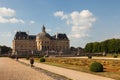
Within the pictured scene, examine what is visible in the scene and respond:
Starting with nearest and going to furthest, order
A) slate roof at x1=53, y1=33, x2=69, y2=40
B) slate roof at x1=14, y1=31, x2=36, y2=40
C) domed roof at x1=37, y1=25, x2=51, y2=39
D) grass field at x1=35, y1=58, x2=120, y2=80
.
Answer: grass field at x1=35, y1=58, x2=120, y2=80
domed roof at x1=37, y1=25, x2=51, y2=39
slate roof at x1=14, y1=31, x2=36, y2=40
slate roof at x1=53, y1=33, x2=69, y2=40

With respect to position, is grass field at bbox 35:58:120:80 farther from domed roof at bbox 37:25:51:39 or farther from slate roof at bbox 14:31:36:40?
slate roof at bbox 14:31:36:40

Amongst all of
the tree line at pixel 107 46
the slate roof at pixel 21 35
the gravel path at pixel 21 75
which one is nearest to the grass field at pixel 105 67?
the gravel path at pixel 21 75

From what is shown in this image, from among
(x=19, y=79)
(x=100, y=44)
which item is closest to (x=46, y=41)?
(x=100, y=44)

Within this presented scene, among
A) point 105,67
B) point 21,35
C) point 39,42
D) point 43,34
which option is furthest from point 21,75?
point 21,35

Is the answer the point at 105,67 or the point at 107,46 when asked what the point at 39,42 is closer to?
the point at 107,46

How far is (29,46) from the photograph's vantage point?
490ft

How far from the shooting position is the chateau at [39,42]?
145600mm

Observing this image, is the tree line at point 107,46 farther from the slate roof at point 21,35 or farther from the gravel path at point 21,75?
the gravel path at point 21,75

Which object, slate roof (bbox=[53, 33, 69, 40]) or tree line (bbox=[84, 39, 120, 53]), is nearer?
tree line (bbox=[84, 39, 120, 53])

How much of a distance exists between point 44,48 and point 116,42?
55.3m

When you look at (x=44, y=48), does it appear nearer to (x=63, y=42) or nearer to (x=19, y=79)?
(x=63, y=42)

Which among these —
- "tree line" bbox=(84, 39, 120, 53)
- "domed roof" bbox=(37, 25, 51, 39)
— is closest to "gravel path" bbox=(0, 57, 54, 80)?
"tree line" bbox=(84, 39, 120, 53)

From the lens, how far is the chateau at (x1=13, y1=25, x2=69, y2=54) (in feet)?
478

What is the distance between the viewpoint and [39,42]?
144750 millimetres
